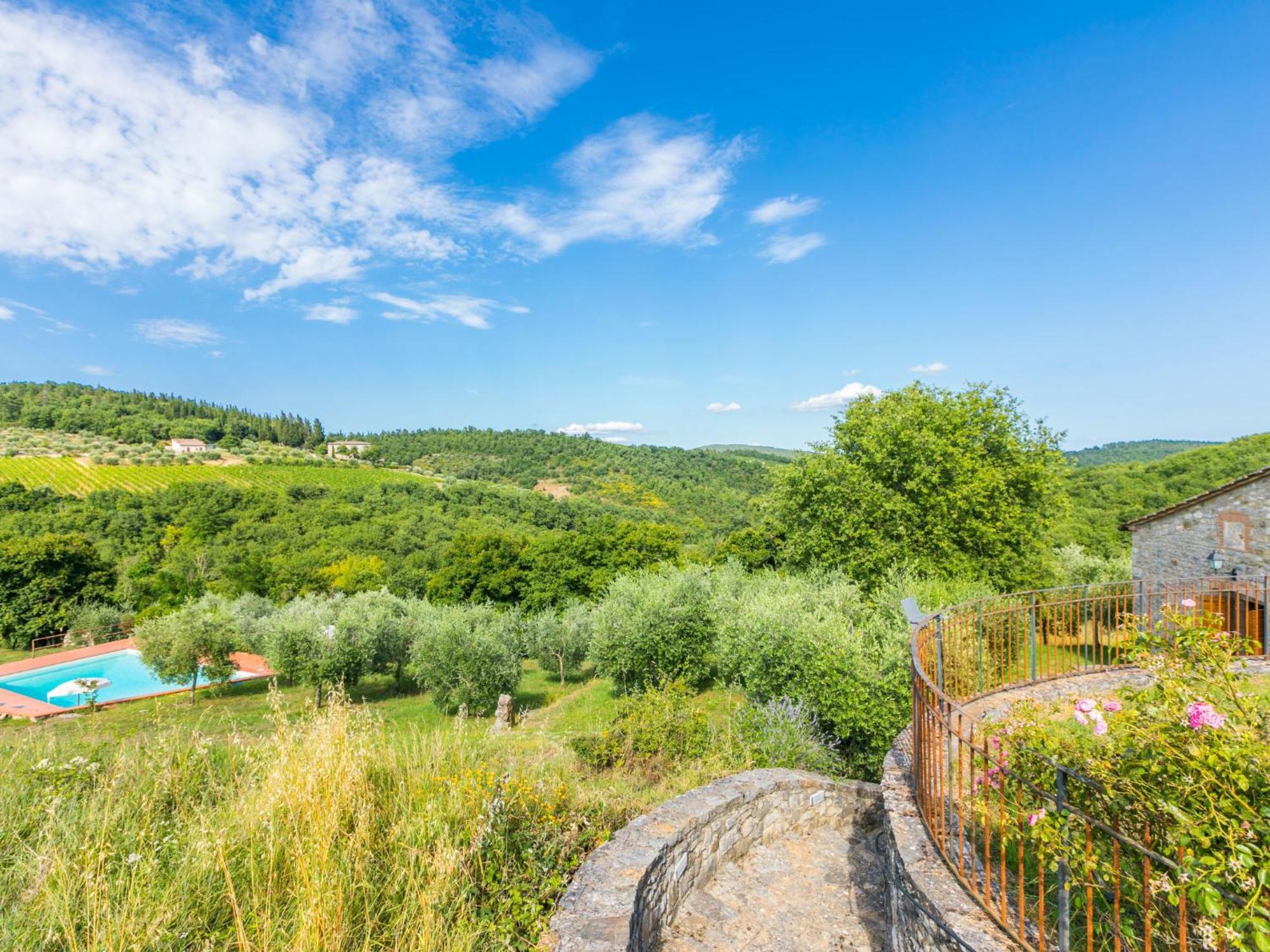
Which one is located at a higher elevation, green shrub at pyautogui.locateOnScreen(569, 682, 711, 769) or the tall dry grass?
the tall dry grass

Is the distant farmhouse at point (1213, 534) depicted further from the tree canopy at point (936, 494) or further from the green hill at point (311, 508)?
the green hill at point (311, 508)

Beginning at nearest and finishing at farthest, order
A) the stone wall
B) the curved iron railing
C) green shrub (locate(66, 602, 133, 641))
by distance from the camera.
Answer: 1. the curved iron railing
2. the stone wall
3. green shrub (locate(66, 602, 133, 641))

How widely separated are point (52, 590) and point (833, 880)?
4500cm

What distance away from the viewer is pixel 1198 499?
13633 millimetres

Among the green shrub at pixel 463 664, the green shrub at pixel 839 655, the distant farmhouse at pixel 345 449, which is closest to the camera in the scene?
the green shrub at pixel 839 655

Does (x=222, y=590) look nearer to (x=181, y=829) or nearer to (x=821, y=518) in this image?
(x=821, y=518)

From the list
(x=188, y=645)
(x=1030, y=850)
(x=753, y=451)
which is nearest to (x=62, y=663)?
(x=188, y=645)

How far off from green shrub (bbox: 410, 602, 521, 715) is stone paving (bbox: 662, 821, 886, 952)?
46.3 ft

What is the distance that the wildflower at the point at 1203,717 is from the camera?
2270 mm

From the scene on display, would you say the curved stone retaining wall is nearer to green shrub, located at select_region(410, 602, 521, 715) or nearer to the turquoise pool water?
green shrub, located at select_region(410, 602, 521, 715)

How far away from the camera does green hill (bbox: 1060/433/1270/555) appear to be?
3120 cm

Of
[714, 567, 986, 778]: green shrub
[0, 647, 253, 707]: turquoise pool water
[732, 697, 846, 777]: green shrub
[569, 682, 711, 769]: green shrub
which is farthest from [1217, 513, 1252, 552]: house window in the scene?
[0, 647, 253, 707]: turquoise pool water

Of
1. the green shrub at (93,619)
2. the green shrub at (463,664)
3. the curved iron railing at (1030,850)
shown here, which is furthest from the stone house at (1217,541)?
the green shrub at (93,619)

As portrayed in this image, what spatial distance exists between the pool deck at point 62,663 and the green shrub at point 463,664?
16.9 feet
